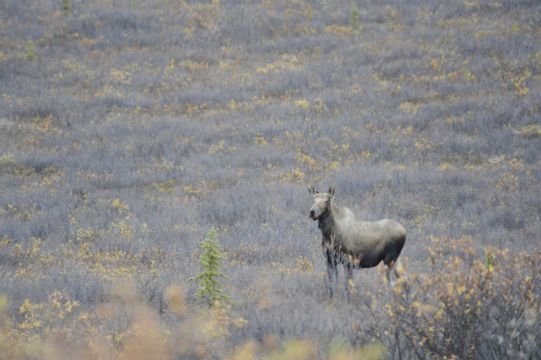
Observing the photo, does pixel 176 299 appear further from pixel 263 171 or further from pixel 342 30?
pixel 342 30

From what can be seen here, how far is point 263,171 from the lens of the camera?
48.7 feet

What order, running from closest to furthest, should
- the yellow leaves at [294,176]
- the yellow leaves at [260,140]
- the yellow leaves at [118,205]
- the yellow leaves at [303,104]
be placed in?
the yellow leaves at [118,205] → the yellow leaves at [294,176] → the yellow leaves at [260,140] → the yellow leaves at [303,104]

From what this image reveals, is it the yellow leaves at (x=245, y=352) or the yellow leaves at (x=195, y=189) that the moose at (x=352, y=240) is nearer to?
the yellow leaves at (x=245, y=352)

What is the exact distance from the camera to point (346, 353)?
17.1ft

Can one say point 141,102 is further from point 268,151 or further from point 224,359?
point 224,359

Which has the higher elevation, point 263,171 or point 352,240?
point 352,240

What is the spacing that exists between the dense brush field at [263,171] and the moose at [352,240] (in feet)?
1.13

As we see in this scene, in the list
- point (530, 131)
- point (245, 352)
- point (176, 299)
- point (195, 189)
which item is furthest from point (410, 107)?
point (245, 352)

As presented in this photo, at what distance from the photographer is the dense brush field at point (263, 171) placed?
5641 mm

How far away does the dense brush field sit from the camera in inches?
222

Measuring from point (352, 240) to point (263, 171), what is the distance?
7438 millimetres

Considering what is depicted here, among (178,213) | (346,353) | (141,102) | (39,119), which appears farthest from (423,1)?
(346,353)

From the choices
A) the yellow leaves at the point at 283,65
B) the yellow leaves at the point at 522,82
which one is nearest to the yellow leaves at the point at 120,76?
the yellow leaves at the point at 283,65

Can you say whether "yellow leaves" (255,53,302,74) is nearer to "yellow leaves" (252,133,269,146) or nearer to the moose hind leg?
"yellow leaves" (252,133,269,146)
